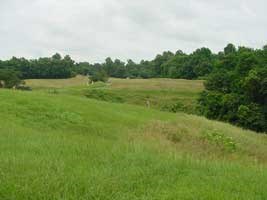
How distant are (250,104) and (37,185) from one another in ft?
131

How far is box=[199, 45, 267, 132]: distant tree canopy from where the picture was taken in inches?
1747

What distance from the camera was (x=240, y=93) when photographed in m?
47.7

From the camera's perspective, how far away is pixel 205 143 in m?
17.5

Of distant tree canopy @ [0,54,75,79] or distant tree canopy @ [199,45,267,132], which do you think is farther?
distant tree canopy @ [0,54,75,79]

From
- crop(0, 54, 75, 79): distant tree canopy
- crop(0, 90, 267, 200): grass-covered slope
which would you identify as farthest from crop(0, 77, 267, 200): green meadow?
crop(0, 54, 75, 79): distant tree canopy

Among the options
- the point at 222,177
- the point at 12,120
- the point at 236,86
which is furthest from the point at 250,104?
the point at 222,177

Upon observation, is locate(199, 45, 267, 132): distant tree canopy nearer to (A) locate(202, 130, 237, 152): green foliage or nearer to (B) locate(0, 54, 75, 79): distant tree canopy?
(A) locate(202, 130, 237, 152): green foliage

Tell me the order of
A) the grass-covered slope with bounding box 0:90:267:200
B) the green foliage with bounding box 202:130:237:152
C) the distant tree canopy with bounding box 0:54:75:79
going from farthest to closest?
the distant tree canopy with bounding box 0:54:75:79 → the green foliage with bounding box 202:130:237:152 → the grass-covered slope with bounding box 0:90:267:200

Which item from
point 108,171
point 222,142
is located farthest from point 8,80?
point 108,171

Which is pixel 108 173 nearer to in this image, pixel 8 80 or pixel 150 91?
pixel 8 80

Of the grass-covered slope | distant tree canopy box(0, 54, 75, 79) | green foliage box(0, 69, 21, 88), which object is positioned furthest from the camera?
distant tree canopy box(0, 54, 75, 79)

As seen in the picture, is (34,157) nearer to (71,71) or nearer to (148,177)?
(148,177)

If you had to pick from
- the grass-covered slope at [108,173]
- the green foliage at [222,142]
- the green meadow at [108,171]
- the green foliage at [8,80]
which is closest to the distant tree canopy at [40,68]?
the green foliage at [8,80]

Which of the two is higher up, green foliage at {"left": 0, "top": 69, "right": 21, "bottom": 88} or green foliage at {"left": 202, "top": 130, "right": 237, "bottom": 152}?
green foliage at {"left": 0, "top": 69, "right": 21, "bottom": 88}
